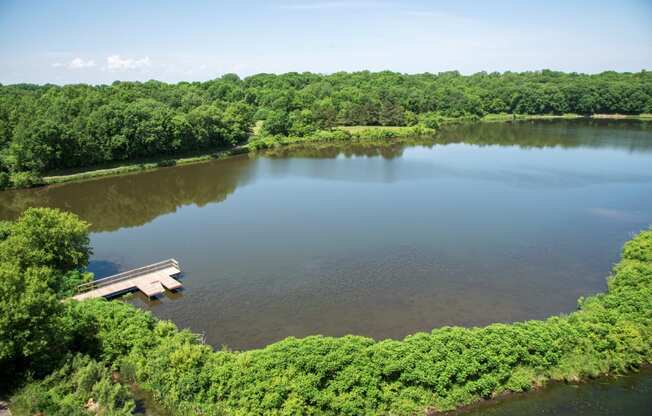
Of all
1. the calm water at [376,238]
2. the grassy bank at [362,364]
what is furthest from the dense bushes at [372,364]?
the calm water at [376,238]

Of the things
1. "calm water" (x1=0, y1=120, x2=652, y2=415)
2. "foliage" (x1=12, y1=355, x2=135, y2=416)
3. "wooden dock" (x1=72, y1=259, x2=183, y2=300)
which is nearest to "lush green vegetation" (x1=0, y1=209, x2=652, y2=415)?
"foliage" (x1=12, y1=355, x2=135, y2=416)

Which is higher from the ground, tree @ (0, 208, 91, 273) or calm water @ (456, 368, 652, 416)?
tree @ (0, 208, 91, 273)

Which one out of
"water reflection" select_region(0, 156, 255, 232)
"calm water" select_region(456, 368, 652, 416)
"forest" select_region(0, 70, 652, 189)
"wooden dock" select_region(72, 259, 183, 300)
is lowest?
"calm water" select_region(456, 368, 652, 416)

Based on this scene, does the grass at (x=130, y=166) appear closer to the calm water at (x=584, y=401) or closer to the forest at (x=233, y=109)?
the forest at (x=233, y=109)

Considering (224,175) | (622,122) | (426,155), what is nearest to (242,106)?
(224,175)

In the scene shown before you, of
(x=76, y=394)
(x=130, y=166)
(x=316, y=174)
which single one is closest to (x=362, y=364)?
(x=76, y=394)

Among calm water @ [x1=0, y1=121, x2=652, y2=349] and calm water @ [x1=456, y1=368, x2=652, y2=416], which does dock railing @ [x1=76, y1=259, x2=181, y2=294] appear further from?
calm water @ [x1=456, y1=368, x2=652, y2=416]

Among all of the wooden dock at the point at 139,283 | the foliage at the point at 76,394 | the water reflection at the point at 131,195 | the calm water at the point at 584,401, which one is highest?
the water reflection at the point at 131,195

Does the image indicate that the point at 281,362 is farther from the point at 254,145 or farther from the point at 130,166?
the point at 254,145
